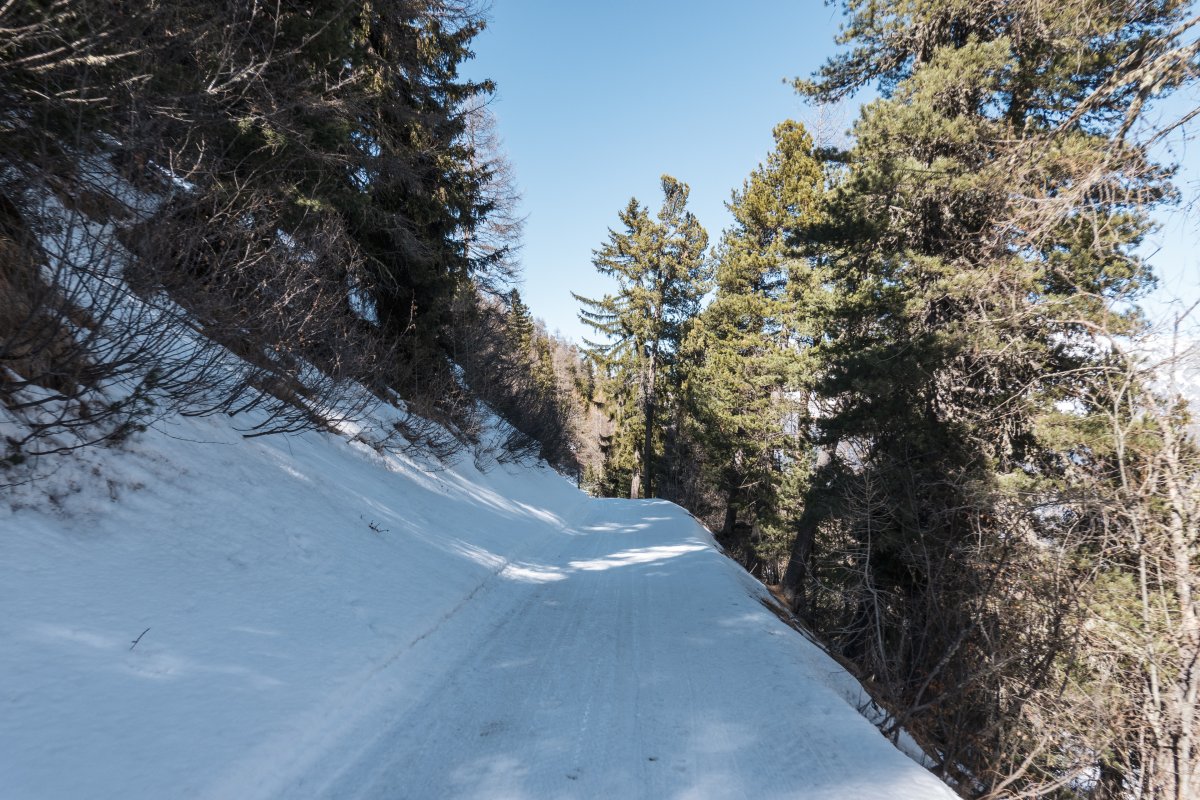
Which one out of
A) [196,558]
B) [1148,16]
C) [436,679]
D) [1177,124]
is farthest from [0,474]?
[1148,16]

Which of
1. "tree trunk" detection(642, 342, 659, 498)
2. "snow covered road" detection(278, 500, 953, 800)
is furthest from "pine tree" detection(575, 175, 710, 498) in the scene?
"snow covered road" detection(278, 500, 953, 800)

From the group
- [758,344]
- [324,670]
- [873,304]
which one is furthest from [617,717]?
[758,344]

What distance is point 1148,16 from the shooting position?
6.44 meters

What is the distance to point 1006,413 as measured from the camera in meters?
6.99

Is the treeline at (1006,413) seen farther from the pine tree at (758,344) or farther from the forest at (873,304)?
the pine tree at (758,344)

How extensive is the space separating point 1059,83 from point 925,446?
5691 mm

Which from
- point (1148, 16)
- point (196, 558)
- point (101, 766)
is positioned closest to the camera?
point (101, 766)

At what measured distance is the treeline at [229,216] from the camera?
3.72m

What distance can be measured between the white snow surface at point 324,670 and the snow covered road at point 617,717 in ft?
0.06

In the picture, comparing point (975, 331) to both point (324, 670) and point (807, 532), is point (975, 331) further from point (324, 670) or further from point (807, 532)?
point (324, 670)

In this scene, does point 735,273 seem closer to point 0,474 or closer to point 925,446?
point 925,446

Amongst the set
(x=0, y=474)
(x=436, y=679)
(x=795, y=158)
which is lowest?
(x=436, y=679)

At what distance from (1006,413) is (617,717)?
22.3 feet

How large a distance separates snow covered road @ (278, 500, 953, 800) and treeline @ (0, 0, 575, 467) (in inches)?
126
